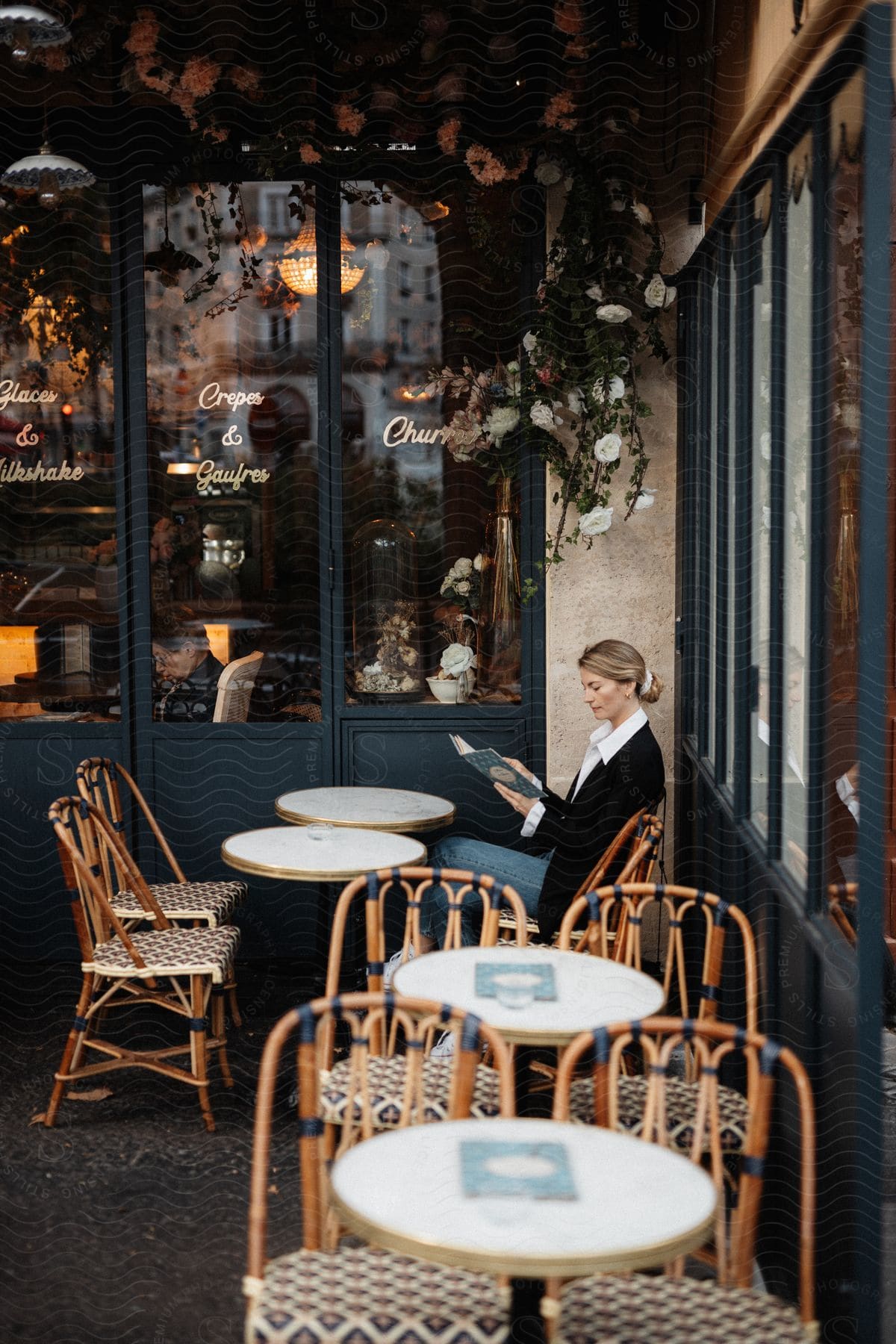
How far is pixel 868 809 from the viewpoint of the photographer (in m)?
2.09

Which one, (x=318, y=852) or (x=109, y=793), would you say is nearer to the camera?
(x=318, y=852)

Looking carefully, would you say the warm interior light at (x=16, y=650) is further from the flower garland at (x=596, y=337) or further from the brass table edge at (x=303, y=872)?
the flower garland at (x=596, y=337)

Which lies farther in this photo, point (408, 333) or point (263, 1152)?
point (408, 333)

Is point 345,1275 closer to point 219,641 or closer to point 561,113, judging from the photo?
point 219,641

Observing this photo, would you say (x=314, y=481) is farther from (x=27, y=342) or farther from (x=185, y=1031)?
(x=185, y=1031)

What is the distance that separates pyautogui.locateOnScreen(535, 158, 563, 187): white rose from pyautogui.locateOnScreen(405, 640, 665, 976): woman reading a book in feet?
5.69

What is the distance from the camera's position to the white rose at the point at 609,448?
4547 millimetres

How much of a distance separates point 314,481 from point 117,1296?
118 inches

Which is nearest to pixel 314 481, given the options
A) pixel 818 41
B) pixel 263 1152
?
pixel 818 41

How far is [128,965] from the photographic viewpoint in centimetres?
369

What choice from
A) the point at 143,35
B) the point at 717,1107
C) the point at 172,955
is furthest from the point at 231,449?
the point at 717,1107

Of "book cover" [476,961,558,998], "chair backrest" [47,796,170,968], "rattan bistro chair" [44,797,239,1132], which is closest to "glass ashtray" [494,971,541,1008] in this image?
"book cover" [476,961,558,998]

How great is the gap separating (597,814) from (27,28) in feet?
9.00

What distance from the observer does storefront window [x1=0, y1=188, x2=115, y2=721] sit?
5.05m
